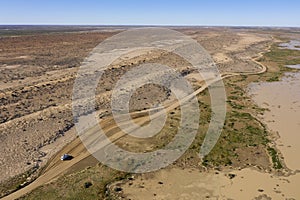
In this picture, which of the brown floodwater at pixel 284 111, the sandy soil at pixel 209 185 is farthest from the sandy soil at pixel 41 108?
the brown floodwater at pixel 284 111

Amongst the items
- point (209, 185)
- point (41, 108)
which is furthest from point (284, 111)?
point (41, 108)

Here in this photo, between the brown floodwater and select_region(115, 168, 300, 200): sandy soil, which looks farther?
the brown floodwater

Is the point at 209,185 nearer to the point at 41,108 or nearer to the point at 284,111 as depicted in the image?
the point at 41,108

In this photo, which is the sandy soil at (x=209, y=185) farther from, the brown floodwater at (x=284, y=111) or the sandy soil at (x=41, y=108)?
the sandy soil at (x=41, y=108)

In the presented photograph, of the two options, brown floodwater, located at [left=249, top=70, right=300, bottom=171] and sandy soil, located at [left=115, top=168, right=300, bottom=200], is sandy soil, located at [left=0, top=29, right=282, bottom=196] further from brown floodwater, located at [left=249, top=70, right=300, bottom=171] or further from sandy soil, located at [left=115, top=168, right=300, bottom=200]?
brown floodwater, located at [left=249, top=70, right=300, bottom=171]

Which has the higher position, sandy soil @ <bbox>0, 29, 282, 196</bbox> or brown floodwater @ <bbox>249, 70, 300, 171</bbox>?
sandy soil @ <bbox>0, 29, 282, 196</bbox>

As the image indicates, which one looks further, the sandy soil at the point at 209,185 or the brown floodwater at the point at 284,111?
the brown floodwater at the point at 284,111

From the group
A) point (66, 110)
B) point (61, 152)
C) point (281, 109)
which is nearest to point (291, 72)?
point (281, 109)

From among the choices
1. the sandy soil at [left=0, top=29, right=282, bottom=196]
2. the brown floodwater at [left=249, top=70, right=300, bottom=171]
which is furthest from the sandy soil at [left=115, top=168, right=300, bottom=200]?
the sandy soil at [left=0, top=29, right=282, bottom=196]

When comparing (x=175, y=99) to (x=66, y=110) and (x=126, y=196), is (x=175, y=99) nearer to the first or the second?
(x=66, y=110)

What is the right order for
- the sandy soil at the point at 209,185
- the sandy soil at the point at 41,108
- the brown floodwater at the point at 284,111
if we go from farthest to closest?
the brown floodwater at the point at 284,111, the sandy soil at the point at 41,108, the sandy soil at the point at 209,185

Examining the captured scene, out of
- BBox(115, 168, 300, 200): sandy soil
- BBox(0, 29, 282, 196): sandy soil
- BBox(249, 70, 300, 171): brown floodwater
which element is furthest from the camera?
BBox(249, 70, 300, 171): brown floodwater
